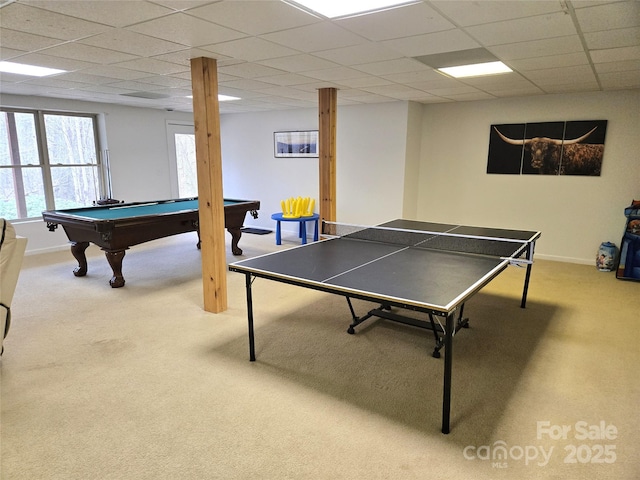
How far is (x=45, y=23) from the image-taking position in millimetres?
2672

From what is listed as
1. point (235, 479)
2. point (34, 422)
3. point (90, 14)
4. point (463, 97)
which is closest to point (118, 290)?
point (34, 422)

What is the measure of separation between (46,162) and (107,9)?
5.20 metres

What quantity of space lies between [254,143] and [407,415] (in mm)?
6759

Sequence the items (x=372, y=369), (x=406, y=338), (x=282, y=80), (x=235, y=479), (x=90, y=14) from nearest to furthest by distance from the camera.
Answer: (x=235, y=479) → (x=90, y=14) → (x=372, y=369) → (x=406, y=338) → (x=282, y=80)

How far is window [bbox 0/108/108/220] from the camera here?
6.18m

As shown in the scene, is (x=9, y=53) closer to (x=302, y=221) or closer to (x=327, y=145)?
(x=327, y=145)

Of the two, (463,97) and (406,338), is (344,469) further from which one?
(463,97)

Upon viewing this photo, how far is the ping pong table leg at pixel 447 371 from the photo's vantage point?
212cm

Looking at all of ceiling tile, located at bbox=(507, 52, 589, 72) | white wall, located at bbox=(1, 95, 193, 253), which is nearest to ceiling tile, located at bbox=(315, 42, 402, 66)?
ceiling tile, located at bbox=(507, 52, 589, 72)

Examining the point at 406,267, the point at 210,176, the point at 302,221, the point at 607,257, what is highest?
the point at 210,176

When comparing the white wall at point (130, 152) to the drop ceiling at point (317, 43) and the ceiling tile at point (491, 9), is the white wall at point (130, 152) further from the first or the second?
the ceiling tile at point (491, 9)

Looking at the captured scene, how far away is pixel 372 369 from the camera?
9.57ft

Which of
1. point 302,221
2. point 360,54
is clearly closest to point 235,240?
point 302,221

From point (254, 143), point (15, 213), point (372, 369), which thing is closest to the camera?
point (372, 369)
